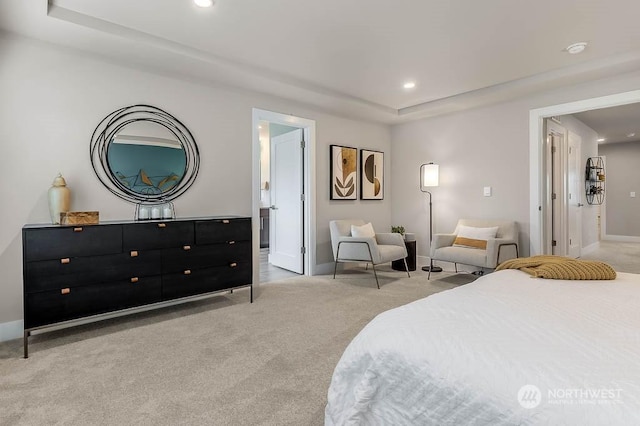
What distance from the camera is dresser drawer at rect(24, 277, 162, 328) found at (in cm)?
244

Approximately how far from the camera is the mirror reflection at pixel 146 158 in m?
3.19

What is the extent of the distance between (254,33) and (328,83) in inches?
54.6

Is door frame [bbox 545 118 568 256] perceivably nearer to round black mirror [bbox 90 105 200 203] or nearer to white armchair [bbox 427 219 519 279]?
white armchair [bbox 427 219 519 279]

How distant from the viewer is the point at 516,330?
1091 millimetres

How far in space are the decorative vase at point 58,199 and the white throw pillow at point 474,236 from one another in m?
4.33

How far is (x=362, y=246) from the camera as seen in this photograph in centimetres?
426

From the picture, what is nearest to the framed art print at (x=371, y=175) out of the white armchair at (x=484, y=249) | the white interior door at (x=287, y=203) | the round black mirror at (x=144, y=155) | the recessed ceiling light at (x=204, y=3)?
the white interior door at (x=287, y=203)

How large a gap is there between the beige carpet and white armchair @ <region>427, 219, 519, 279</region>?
105cm

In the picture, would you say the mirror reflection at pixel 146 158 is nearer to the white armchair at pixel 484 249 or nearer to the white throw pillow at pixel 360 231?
the white throw pillow at pixel 360 231

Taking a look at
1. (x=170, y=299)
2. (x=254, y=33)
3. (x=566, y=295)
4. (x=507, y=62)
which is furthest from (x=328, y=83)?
(x=566, y=295)

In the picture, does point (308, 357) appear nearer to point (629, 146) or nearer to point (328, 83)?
point (328, 83)

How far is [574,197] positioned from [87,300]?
718 cm

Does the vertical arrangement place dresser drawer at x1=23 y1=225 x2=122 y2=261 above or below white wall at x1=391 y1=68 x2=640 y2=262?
below

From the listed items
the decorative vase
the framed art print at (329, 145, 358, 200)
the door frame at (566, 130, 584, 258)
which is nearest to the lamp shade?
the framed art print at (329, 145, 358, 200)
